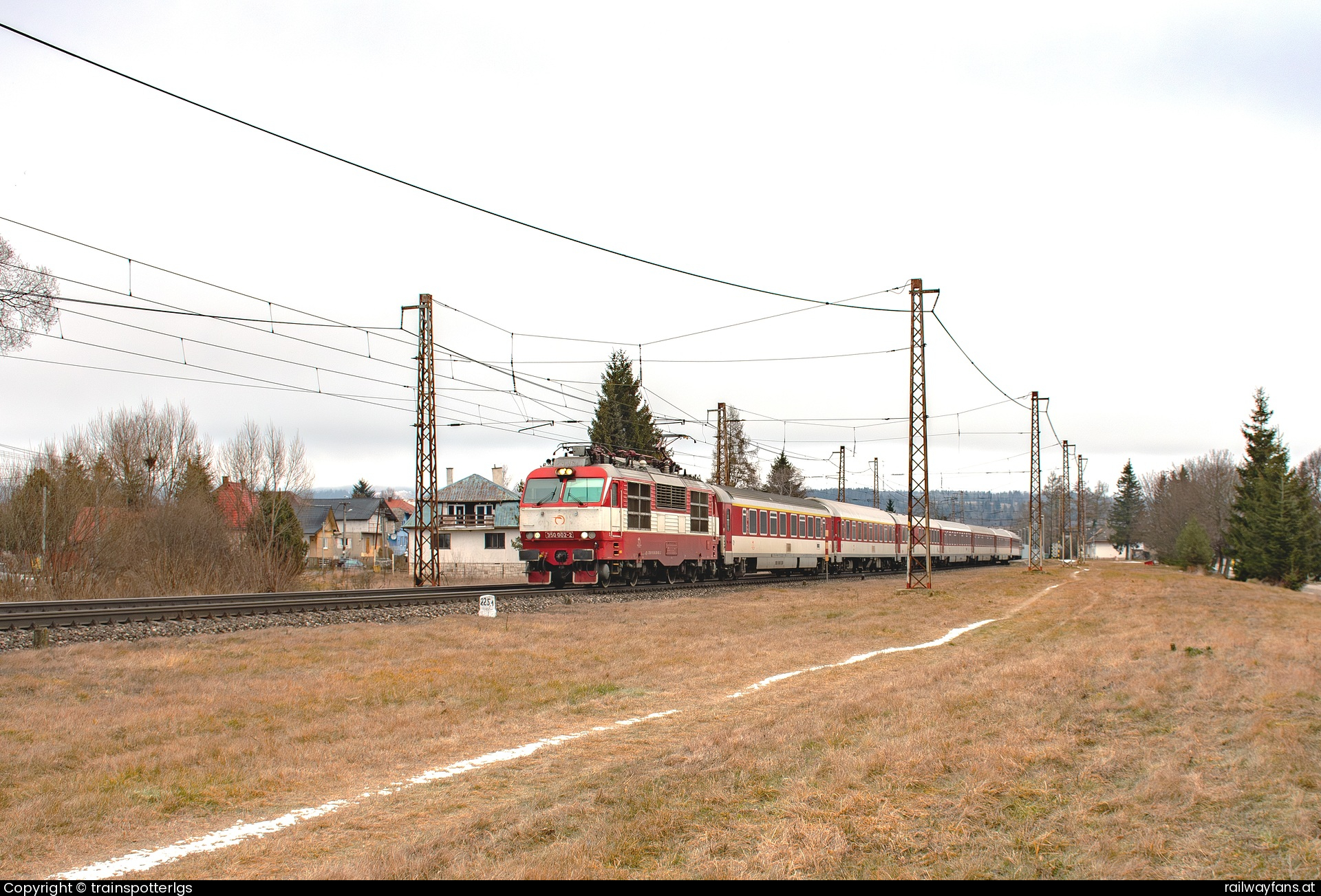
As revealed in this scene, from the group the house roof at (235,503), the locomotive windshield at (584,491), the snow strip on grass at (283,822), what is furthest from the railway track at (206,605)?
the house roof at (235,503)

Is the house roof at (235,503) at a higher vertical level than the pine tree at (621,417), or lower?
lower

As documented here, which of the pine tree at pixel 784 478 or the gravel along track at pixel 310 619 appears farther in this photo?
the pine tree at pixel 784 478

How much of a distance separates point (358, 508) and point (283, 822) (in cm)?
9055

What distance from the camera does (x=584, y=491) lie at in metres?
26.7

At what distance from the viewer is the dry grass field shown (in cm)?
516

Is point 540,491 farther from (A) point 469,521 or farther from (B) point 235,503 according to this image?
(A) point 469,521

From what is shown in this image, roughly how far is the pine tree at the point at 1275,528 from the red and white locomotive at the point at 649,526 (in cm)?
3721

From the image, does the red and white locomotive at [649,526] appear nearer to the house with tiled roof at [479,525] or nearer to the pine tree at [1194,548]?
the house with tiled roof at [479,525]

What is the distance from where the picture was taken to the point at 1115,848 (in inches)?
195

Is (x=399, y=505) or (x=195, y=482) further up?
(x=195, y=482)

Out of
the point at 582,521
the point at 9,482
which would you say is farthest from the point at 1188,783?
the point at 9,482

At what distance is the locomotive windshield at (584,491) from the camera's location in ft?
86.9

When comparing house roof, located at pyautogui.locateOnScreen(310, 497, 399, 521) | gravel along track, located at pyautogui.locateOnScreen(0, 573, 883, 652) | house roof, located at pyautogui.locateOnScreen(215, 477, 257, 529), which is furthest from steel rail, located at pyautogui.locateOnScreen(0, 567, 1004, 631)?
house roof, located at pyautogui.locateOnScreen(310, 497, 399, 521)

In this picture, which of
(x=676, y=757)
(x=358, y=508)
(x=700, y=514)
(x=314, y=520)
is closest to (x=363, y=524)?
(x=358, y=508)
